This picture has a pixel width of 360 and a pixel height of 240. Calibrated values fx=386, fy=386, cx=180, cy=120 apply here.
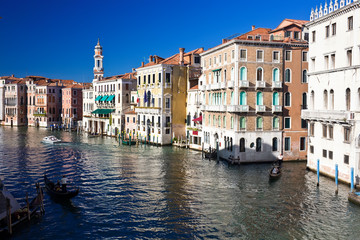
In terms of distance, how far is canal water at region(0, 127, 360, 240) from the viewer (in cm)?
1742

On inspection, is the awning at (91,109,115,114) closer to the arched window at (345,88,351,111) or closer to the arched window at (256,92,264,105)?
the arched window at (256,92,264,105)

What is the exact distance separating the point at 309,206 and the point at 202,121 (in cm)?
2187

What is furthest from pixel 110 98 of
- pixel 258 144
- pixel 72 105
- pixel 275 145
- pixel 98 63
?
pixel 275 145

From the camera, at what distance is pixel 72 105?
3209 inches

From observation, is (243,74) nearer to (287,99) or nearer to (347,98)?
(287,99)

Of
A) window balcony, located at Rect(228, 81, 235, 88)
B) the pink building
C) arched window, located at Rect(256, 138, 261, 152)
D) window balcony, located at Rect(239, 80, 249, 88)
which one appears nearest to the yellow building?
window balcony, located at Rect(228, 81, 235, 88)

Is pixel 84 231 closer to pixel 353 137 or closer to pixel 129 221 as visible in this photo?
pixel 129 221

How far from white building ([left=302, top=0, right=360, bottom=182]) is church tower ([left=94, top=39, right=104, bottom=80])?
171 feet

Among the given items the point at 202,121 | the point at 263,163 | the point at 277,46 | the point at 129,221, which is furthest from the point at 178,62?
the point at 129,221

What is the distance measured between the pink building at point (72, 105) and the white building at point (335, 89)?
6132 centimetres

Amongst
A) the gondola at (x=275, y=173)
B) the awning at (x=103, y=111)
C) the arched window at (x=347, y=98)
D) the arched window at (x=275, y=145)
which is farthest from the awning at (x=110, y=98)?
the arched window at (x=347, y=98)

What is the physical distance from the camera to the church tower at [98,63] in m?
74.5

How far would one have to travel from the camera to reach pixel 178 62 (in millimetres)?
48531

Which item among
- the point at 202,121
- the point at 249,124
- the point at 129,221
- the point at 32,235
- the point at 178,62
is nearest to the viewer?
the point at 32,235
